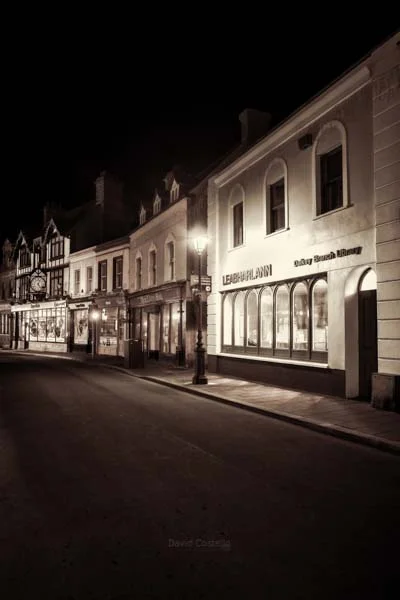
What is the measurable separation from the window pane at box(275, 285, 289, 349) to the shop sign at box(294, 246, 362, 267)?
48.4 inches

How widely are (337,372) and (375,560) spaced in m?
8.62

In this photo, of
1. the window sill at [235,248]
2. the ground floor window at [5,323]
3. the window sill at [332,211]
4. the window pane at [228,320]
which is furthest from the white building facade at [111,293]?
the ground floor window at [5,323]

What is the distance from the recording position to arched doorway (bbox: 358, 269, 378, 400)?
A: 11.7 metres

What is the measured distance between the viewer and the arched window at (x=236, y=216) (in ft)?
57.2

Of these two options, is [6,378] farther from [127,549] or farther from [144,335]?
[127,549]

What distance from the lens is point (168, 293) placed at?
23.5m

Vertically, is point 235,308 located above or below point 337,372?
above

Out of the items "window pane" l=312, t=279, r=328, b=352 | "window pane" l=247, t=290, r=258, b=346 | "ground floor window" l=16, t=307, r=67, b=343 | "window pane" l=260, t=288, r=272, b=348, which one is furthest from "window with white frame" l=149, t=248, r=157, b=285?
"window pane" l=312, t=279, r=328, b=352

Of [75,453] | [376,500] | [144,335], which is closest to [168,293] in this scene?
[144,335]

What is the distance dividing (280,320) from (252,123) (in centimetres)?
1125

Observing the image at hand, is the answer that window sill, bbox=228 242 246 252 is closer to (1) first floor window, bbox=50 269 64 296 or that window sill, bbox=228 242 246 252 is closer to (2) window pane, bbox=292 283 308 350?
(2) window pane, bbox=292 283 308 350

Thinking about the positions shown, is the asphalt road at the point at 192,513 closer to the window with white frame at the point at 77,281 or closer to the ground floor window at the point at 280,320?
the ground floor window at the point at 280,320

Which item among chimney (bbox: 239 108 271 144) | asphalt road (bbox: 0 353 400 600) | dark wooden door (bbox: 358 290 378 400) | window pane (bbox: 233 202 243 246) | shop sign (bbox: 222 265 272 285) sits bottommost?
asphalt road (bbox: 0 353 400 600)

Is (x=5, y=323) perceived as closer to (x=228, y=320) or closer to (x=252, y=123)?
(x=252, y=123)
